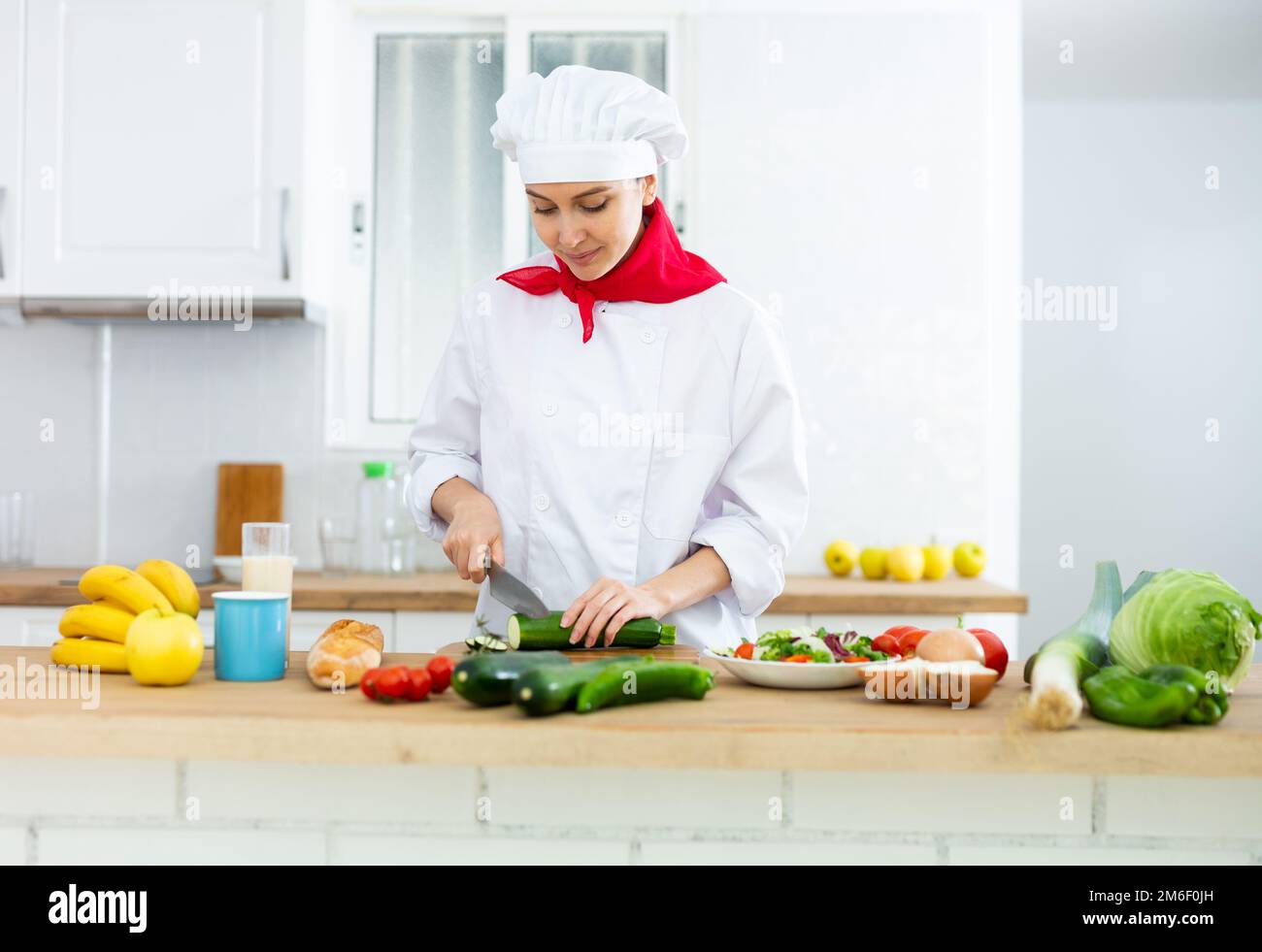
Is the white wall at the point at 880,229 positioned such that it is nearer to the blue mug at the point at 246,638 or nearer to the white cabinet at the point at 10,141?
the white cabinet at the point at 10,141

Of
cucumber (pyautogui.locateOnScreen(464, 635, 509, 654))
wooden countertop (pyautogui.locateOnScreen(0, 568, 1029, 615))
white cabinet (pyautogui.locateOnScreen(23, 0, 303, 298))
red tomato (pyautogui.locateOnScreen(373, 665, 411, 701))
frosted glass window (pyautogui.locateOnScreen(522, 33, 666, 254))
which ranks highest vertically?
frosted glass window (pyautogui.locateOnScreen(522, 33, 666, 254))

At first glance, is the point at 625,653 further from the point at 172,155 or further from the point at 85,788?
the point at 172,155

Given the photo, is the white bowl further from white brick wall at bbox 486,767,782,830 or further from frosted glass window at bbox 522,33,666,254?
frosted glass window at bbox 522,33,666,254

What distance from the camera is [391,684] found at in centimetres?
132

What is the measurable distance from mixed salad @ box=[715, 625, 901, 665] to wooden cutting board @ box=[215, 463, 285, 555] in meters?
2.35

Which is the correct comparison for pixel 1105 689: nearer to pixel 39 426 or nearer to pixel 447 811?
pixel 447 811

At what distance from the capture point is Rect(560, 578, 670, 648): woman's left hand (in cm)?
161

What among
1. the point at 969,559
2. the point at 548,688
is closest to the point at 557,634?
the point at 548,688

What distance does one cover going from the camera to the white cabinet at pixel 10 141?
3.26 metres

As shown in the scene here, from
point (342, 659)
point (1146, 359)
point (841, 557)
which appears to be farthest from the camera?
point (1146, 359)

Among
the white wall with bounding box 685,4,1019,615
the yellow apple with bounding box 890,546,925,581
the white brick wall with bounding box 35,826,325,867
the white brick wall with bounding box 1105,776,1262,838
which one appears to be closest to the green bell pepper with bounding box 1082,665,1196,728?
the white brick wall with bounding box 1105,776,1262,838

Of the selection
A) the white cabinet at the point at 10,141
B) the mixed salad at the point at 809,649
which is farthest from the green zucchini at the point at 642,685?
the white cabinet at the point at 10,141

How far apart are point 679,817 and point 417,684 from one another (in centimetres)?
33
